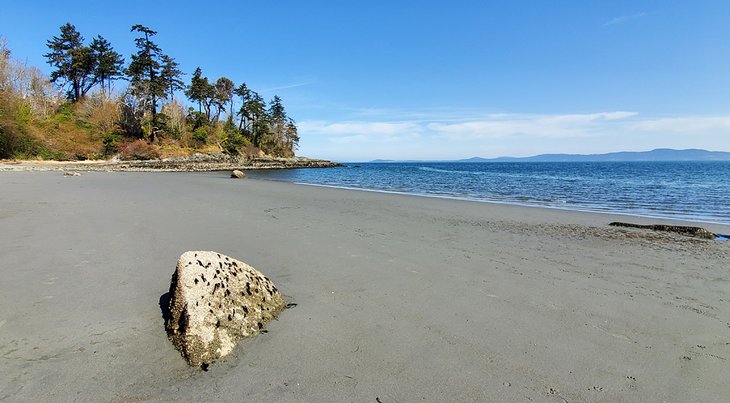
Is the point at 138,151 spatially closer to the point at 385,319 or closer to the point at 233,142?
the point at 233,142

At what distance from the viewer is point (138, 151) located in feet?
162

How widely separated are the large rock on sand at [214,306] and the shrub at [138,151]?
177 feet

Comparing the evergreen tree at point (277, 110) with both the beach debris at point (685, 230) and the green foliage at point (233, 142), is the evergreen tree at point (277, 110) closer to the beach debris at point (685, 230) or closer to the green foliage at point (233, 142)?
the green foliage at point (233, 142)

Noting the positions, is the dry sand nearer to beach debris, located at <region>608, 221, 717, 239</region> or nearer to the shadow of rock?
the shadow of rock

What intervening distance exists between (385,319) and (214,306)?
1.83 metres

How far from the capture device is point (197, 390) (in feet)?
8.89

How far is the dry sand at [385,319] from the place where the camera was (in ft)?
9.33

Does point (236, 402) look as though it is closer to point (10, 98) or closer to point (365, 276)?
point (365, 276)

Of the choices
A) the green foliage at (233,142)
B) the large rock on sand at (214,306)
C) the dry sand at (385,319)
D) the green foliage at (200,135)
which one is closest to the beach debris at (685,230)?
the dry sand at (385,319)

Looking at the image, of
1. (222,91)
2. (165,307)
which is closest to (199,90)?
(222,91)

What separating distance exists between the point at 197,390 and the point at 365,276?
3083mm

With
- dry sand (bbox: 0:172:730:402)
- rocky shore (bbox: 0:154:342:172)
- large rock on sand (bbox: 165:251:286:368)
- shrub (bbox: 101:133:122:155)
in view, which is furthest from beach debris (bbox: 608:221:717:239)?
shrub (bbox: 101:133:122:155)

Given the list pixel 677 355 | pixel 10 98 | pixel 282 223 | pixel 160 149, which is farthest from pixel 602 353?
pixel 160 149

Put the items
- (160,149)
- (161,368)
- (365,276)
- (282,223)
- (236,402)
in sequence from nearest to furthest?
(236,402) → (161,368) → (365,276) → (282,223) → (160,149)
